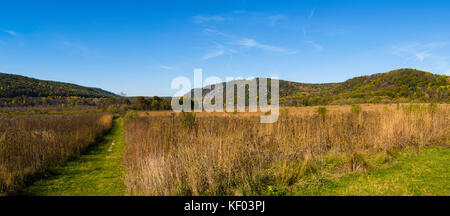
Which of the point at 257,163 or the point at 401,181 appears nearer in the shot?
the point at 401,181

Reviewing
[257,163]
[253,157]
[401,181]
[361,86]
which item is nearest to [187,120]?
[253,157]

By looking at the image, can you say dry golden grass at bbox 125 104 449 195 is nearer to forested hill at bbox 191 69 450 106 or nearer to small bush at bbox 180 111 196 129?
small bush at bbox 180 111 196 129

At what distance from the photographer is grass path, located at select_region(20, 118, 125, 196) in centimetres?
539

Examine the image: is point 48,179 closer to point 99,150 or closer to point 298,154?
point 99,150

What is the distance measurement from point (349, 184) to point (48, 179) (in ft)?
26.5

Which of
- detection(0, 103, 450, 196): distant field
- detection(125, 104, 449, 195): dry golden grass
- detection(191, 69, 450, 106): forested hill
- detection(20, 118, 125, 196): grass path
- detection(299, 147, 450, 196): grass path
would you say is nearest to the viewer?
detection(299, 147, 450, 196): grass path

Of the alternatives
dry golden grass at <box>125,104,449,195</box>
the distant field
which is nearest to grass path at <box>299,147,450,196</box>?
the distant field

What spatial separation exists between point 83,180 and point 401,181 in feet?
25.7

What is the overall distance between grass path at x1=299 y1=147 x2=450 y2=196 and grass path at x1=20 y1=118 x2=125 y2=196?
4.84m

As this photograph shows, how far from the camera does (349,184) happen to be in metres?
4.25

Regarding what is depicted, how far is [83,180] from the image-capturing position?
20.9 feet

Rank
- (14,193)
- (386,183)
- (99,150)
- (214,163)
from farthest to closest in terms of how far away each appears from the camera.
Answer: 1. (99,150)
2. (14,193)
3. (214,163)
4. (386,183)

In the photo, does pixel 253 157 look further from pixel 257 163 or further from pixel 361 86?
pixel 361 86
